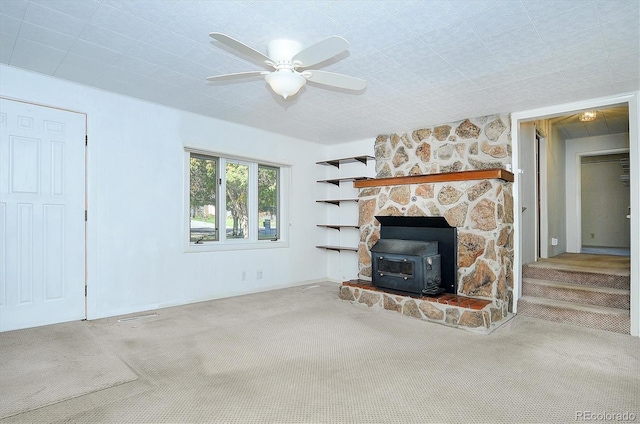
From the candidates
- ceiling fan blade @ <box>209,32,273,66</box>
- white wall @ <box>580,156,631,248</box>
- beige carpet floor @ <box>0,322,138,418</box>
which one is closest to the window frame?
beige carpet floor @ <box>0,322,138,418</box>

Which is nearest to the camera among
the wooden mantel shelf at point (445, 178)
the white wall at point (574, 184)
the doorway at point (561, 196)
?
the doorway at point (561, 196)

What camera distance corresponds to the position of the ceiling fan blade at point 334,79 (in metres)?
2.49

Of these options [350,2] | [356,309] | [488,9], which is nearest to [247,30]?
[350,2]

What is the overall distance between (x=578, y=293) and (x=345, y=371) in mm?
3033

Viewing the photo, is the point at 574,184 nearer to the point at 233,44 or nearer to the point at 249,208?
the point at 249,208

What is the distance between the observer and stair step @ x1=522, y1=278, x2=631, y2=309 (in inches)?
146

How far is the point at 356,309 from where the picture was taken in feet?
14.0

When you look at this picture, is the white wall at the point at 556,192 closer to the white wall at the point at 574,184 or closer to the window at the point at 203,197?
the white wall at the point at 574,184

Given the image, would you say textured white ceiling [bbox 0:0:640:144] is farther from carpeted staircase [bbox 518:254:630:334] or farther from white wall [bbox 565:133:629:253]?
white wall [bbox 565:133:629:253]

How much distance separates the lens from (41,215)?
3.38 metres

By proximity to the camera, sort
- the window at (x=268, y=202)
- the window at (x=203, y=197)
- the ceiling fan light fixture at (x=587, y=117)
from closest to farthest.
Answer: the window at (x=203, y=197) < the ceiling fan light fixture at (x=587, y=117) < the window at (x=268, y=202)

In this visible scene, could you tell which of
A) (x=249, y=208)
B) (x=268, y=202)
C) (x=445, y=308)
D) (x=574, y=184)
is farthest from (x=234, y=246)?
(x=574, y=184)

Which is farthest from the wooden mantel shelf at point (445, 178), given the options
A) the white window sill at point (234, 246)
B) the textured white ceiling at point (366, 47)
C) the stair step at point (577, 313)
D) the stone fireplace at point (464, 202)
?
the white window sill at point (234, 246)

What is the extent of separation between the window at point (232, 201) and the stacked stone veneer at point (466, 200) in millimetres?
1462
